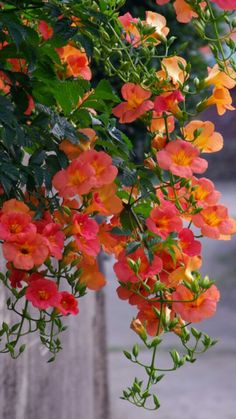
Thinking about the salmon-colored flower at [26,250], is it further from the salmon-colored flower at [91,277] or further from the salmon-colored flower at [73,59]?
the salmon-colored flower at [73,59]

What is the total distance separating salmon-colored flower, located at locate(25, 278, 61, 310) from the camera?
4.38ft

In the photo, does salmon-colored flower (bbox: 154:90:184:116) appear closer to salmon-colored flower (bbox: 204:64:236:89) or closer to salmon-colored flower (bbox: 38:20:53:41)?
salmon-colored flower (bbox: 204:64:236:89)

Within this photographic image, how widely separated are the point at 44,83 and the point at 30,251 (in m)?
0.32

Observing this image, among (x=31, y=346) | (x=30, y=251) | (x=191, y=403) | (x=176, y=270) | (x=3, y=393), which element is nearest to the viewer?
(x=30, y=251)

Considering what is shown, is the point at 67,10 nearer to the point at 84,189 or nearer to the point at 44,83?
the point at 44,83

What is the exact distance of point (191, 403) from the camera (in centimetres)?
645

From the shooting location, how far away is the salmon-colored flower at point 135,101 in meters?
1.41

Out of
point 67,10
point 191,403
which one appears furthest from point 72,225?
point 191,403

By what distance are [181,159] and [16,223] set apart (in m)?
0.26

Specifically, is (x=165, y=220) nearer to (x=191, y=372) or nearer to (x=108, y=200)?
(x=108, y=200)

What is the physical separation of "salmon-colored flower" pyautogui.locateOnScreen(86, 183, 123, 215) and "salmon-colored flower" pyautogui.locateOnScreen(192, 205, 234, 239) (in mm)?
130

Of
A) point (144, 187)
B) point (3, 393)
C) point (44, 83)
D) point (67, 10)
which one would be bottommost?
point (3, 393)

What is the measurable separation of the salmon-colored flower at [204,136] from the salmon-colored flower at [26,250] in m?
0.32

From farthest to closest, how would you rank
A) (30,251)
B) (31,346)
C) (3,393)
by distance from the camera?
(31,346)
(3,393)
(30,251)
